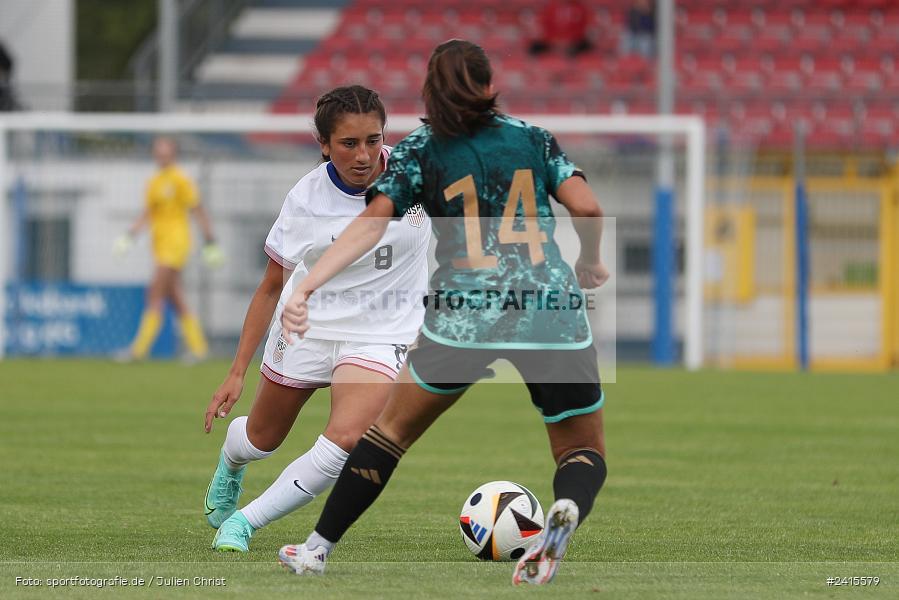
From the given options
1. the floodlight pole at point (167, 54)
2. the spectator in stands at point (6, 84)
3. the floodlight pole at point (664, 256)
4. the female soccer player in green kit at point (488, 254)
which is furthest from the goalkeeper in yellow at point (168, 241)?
the female soccer player in green kit at point (488, 254)

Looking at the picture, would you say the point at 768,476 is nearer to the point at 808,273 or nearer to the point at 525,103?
the point at 808,273

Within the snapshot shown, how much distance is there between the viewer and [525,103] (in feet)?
70.0

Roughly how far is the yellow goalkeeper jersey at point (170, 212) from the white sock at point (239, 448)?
Answer: 11.0 meters

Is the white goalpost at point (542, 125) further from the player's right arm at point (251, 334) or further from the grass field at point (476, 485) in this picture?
the player's right arm at point (251, 334)

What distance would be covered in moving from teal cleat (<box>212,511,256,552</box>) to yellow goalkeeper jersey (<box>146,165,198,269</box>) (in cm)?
1135

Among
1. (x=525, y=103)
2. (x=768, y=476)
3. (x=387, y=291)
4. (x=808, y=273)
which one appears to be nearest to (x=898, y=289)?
(x=808, y=273)

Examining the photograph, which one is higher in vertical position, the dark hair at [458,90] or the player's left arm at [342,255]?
the dark hair at [458,90]

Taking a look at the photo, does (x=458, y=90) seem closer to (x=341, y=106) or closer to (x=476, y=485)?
(x=341, y=106)

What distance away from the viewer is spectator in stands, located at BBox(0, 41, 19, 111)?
795 inches

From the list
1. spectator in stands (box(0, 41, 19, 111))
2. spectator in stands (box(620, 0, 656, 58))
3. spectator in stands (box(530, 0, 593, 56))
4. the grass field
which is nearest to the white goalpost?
spectator in stands (box(0, 41, 19, 111))

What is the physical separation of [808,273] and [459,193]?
46.3ft

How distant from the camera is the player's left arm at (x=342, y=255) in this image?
4.47 m

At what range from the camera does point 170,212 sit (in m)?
16.7

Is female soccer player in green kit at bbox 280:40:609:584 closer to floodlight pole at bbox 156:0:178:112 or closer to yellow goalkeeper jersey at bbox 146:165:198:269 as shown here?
yellow goalkeeper jersey at bbox 146:165:198:269
